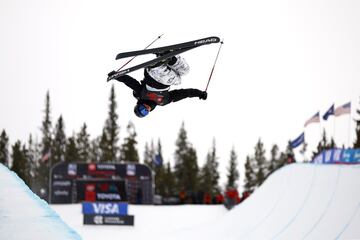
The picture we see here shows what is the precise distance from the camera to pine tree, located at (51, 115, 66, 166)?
68.4 metres

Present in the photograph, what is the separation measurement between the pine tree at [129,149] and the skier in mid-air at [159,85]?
5606 centimetres

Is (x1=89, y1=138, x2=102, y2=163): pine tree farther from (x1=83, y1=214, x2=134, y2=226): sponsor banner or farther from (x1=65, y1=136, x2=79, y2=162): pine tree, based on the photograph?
(x1=83, y1=214, x2=134, y2=226): sponsor banner

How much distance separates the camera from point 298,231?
1242cm

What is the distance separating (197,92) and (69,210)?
16782 millimetres

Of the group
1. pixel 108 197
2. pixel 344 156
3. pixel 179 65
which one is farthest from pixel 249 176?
pixel 179 65

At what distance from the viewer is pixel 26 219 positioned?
6.80 metres

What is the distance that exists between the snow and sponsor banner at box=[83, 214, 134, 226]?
0.38 metres

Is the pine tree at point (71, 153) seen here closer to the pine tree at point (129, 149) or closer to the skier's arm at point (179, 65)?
the pine tree at point (129, 149)

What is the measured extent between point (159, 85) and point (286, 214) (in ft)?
25.0

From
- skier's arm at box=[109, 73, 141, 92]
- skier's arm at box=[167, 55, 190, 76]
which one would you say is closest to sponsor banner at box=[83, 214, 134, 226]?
skier's arm at box=[109, 73, 141, 92]

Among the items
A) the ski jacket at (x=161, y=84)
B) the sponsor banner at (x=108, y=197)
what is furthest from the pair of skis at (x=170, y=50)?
the sponsor banner at (x=108, y=197)

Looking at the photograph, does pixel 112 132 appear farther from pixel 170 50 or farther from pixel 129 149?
pixel 170 50

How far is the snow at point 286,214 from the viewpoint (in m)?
11.4

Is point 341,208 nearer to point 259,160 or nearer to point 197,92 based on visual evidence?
point 197,92
